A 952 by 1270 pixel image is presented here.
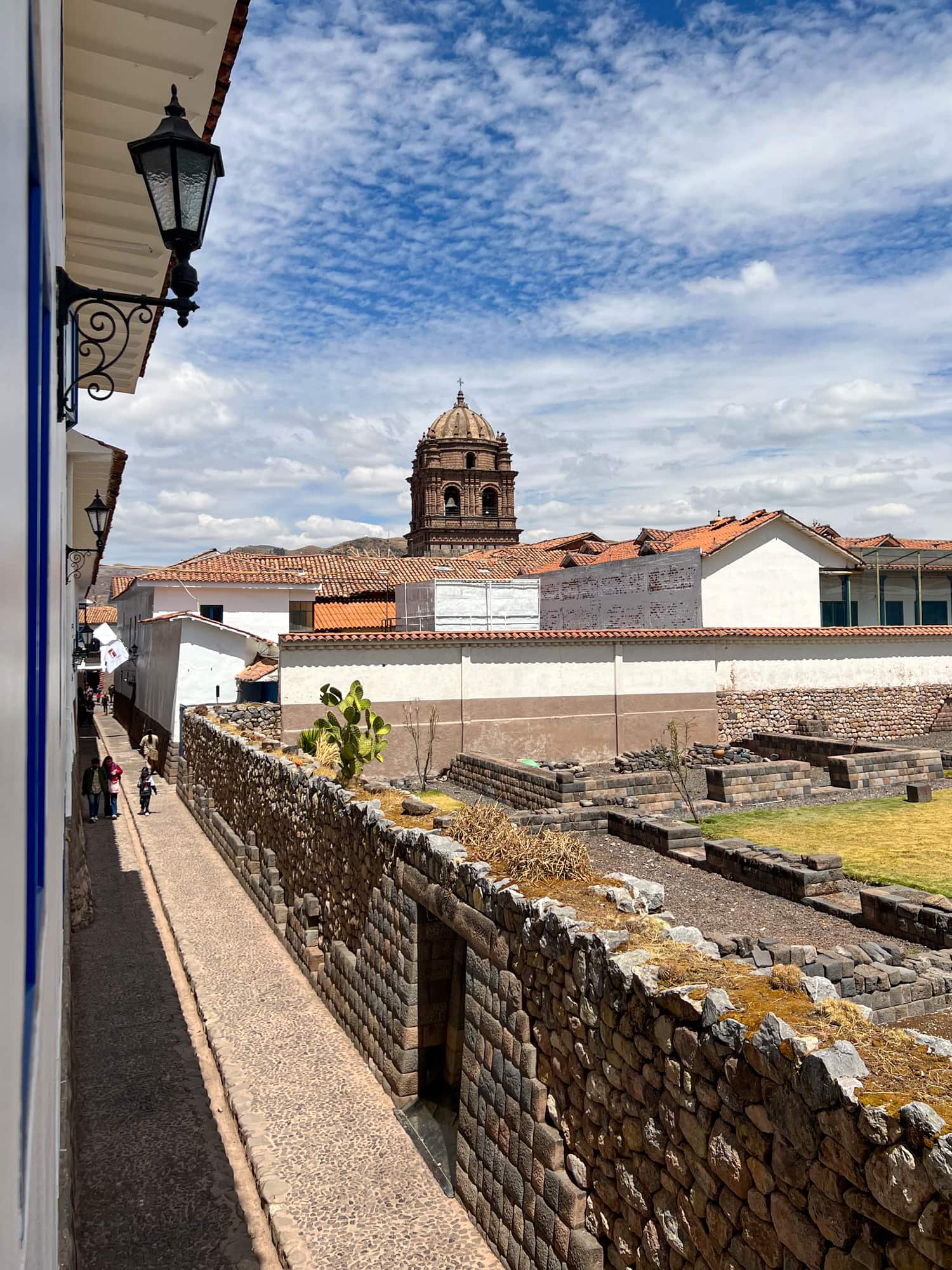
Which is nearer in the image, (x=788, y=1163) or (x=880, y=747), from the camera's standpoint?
(x=788, y=1163)

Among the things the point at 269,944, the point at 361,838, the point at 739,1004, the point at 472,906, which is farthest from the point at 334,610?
the point at 739,1004

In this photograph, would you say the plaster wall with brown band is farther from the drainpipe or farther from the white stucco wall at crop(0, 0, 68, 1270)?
the white stucco wall at crop(0, 0, 68, 1270)

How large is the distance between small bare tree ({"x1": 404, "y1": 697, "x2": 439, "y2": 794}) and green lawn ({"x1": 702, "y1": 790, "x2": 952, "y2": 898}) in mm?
7486

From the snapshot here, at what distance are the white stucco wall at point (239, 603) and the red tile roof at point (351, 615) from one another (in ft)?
5.18

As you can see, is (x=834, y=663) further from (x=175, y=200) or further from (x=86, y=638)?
(x=175, y=200)

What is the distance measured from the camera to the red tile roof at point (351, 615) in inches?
1318

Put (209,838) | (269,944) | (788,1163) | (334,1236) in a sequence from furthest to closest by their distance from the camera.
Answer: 1. (209,838)
2. (269,944)
3. (334,1236)
4. (788,1163)

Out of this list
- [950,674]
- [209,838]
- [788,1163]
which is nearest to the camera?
[788,1163]

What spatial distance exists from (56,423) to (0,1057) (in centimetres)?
300

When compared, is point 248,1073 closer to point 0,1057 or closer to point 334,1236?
point 334,1236

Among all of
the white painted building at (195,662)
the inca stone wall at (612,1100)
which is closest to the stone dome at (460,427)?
the white painted building at (195,662)

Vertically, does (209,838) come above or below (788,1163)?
below

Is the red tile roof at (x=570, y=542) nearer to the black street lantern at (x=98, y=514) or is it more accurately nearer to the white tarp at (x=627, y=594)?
the white tarp at (x=627, y=594)

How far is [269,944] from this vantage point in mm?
12789
